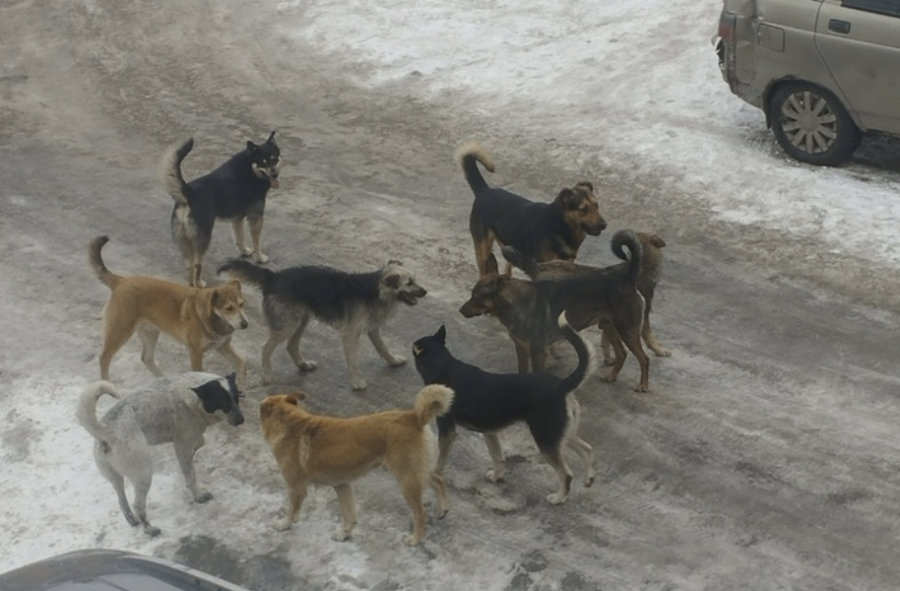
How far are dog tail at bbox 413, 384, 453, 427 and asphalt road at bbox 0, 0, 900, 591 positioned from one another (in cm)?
97

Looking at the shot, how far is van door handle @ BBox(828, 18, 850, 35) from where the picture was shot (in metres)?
12.1

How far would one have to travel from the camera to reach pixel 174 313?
382 inches

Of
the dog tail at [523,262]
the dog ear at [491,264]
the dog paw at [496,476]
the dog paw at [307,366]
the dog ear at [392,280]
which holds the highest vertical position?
the dog tail at [523,262]

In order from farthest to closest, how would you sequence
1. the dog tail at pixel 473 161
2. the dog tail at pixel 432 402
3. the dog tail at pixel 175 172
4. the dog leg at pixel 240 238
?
the dog leg at pixel 240 238
the dog tail at pixel 473 161
the dog tail at pixel 175 172
the dog tail at pixel 432 402

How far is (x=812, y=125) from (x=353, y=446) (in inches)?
277

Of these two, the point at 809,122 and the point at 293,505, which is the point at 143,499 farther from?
the point at 809,122

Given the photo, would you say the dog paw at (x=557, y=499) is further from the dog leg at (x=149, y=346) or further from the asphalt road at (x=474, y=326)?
the dog leg at (x=149, y=346)

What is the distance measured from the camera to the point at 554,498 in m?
8.46

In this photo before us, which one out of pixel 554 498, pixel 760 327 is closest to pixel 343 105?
pixel 760 327

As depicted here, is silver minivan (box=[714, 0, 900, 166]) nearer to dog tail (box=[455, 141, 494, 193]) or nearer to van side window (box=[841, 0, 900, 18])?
van side window (box=[841, 0, 900, 18])

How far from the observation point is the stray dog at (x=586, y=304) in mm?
9461

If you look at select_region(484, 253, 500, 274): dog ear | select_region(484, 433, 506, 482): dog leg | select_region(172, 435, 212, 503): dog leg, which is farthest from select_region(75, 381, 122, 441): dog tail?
select_region(484, 253, 500, 274): dog ear

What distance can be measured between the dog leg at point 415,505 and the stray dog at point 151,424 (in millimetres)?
1294

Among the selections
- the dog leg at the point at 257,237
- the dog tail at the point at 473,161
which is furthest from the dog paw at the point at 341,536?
the dog leg at the point at 257,237
